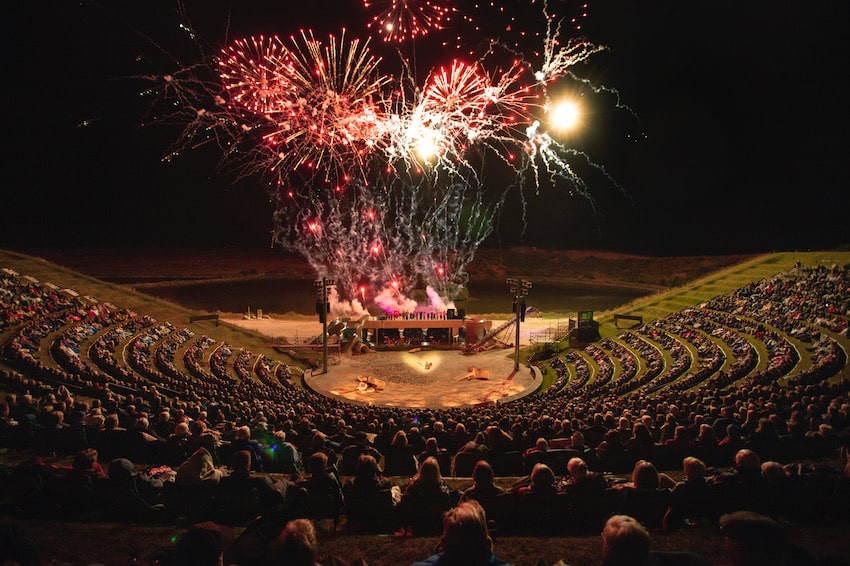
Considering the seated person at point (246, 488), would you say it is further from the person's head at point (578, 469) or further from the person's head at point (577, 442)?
the person's head at point (577, 442)

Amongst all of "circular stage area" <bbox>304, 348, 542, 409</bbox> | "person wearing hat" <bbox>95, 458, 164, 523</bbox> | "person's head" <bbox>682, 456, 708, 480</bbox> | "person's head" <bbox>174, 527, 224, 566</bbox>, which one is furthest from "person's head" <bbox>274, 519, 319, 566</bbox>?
"circular stage area" <bbox>304, 348, 542, 409</bbox>

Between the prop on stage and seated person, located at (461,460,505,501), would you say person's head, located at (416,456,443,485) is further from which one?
the prop on stage

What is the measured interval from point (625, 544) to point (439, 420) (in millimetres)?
10719

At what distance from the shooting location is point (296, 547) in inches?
130

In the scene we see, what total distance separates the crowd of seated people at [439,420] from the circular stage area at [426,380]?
211 centimetres

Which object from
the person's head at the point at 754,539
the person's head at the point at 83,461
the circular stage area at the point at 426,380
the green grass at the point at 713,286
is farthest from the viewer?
the green grass at the point at 713,286

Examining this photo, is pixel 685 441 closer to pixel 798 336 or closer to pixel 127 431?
pixel 127 431

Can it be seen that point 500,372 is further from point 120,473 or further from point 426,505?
point 120,473

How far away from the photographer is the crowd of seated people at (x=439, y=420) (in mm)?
6289

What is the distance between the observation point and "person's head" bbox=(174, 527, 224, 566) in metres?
3.49

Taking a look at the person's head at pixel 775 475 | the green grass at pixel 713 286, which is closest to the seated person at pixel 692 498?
the person's head at pixel 775 475

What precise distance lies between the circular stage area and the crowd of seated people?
6.92ft

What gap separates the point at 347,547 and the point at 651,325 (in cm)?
3181

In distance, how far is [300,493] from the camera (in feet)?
18.7
